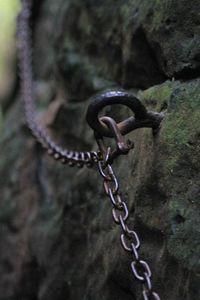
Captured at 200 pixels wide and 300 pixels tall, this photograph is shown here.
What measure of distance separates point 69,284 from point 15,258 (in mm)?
789

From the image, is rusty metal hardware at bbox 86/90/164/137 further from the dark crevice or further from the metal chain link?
the dark crevice

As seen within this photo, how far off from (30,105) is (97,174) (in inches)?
31.1

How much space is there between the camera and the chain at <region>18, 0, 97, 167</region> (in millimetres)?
1780

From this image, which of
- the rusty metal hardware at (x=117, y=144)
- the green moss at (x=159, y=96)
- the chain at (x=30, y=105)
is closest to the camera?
the rusty metal hardware at (x=117, y=144)

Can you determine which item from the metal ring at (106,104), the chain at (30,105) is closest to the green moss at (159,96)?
the metal ring at (106,104)

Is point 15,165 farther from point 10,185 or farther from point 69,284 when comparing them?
point 69,284

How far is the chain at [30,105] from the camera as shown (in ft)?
5.84

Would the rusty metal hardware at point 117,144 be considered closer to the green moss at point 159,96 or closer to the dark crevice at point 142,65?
the green moss at point 159,96

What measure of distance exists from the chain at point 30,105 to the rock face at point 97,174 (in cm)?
16

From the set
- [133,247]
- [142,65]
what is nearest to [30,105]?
[142,65]

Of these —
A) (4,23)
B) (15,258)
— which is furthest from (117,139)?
(4,23)

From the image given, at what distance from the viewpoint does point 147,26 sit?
1776mm

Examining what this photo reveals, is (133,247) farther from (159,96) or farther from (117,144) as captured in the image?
(159,96)

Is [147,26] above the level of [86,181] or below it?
above
